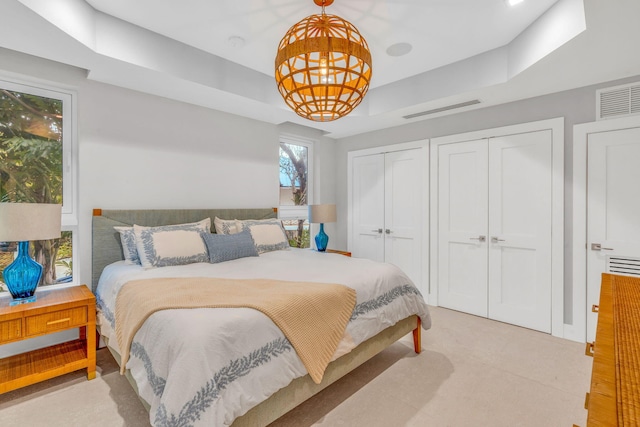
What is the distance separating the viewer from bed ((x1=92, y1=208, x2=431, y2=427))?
50.4 inches

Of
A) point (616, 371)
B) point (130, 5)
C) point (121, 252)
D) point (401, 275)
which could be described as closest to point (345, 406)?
point (401, 275)

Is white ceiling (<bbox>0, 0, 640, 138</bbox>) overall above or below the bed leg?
above

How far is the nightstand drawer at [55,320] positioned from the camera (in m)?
2.00

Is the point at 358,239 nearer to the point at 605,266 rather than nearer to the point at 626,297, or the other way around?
the point at 605,266

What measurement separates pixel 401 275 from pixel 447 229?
1.55 m

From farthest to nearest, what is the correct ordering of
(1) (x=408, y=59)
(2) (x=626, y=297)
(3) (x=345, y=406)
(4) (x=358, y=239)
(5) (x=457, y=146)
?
(4) (x=358, y=239)
(5) (x=457, y=146)
(1) (x=408, y=59)
(3) (x=345, y=406)
(2) (x=626, y=297)

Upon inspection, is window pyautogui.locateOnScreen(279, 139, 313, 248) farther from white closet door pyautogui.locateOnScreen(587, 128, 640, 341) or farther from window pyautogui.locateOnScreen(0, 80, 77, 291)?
white closet door pyautogui.locateOnScreen(587, 128, 640, 341)

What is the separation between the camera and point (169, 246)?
8.54 feet

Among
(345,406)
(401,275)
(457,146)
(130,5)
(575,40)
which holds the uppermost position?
(130,5)

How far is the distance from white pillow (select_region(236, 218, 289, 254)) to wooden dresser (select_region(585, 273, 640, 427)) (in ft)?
8.79

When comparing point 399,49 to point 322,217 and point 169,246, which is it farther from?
point 169,246

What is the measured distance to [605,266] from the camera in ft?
8.91

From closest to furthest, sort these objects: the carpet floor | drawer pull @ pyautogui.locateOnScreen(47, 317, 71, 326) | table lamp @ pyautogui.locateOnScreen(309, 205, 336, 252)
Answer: the carpet floor → drawer pull @ pyautogui.locateOnScreen(47, 317, 71, 326) → table lamp @ pyautogui.locateOnScreen(309, 205, 336, 252)

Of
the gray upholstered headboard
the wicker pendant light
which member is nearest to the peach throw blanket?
the gray upholstered headboard
